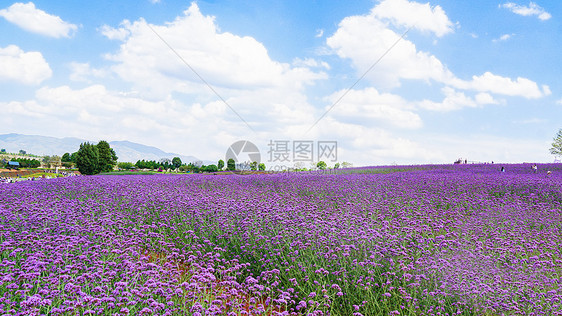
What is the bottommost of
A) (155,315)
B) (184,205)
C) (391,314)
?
(391,314)

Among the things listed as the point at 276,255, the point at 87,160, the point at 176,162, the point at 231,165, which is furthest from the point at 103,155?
the point at 276,255

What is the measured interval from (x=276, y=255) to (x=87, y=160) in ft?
123

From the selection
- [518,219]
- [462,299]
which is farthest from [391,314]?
[518,219]

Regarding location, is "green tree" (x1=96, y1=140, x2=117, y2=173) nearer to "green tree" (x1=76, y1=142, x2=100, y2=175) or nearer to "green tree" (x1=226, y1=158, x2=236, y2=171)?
"green tree" (x1=76, y1=142, x2=100, y2=175)

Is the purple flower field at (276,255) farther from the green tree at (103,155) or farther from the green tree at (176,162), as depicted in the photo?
the green tree at (176,162)

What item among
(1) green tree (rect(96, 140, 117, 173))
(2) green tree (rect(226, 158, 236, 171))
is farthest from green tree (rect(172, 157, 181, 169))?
(1) green tree (rect(96, 140, 117, 173))

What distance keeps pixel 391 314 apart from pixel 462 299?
0.76 m

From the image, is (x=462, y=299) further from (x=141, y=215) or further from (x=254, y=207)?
(x=141, y=215)

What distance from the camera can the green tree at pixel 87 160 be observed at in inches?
1451

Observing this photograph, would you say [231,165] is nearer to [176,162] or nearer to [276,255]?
[176,162]

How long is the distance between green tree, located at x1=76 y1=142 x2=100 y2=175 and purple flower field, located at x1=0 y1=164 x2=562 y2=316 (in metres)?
31.5

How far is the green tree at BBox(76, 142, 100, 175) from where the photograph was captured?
3686 centimetres

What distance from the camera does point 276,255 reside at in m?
4.35

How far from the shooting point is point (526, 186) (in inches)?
396
